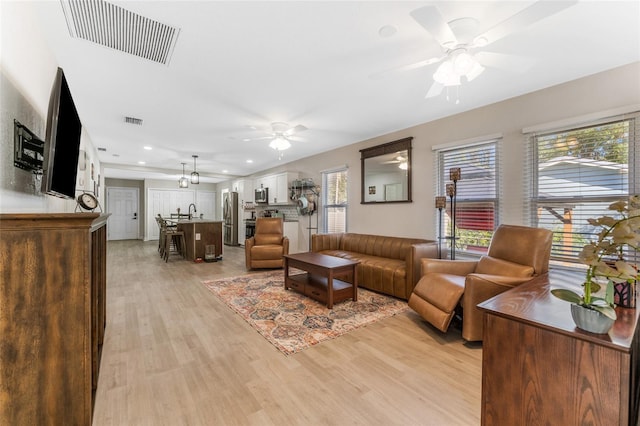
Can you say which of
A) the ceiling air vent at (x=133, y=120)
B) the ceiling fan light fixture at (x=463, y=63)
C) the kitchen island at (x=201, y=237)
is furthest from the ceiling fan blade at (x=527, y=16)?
the kitchen island at (x=201, y=237)

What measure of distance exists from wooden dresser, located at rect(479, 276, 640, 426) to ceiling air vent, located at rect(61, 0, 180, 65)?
9.04ft

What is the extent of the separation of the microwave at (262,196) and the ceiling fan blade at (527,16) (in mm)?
6211

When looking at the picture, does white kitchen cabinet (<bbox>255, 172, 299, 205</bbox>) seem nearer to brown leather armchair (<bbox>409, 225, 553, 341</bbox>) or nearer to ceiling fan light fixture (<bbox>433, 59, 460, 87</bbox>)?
brown leather armchair (<bbox>409, 225, 553, 341</bbox>)

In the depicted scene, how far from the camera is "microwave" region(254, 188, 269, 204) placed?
7.34 m

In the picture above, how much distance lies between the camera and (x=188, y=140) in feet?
16.1

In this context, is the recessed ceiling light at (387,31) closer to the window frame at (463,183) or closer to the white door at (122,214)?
the window frame at (463,183)

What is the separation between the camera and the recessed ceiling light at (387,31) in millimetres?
1856

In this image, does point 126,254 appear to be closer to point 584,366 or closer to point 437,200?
point 437,200

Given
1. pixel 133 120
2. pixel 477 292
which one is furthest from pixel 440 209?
pixel 133 120

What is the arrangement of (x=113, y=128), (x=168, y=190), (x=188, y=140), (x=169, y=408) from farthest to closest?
(x=168, y=190) < (x=188, y=140) < (x=113, y=128) < (x=169, y=408)

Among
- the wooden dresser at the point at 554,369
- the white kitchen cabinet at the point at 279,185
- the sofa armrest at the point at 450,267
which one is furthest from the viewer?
the white kitchen cabinet at the point at 279,185

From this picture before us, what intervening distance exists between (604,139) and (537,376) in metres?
2.64

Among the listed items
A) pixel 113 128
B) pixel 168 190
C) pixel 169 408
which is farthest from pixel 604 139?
pixel 168 190

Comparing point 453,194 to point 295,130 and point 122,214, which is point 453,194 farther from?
point 122,214
